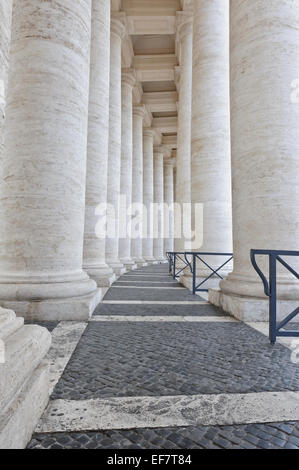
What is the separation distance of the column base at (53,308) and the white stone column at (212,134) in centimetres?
790

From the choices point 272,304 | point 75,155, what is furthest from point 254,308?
point 75,155

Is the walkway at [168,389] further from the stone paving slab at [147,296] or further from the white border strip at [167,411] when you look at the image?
the stone paving slab at [147,296]

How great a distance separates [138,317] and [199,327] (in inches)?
77.4

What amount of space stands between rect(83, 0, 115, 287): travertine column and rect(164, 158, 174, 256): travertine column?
4297cm

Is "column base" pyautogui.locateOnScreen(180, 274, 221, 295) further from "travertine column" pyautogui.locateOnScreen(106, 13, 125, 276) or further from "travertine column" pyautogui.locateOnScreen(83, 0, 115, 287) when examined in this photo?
"travertine column" pyautogui.locateOnScreen(106, 13, 125, 276)

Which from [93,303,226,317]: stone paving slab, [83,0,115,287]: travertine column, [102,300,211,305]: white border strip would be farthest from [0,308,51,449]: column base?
[83,0,115,287]: travertine column

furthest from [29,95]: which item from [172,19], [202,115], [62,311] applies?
[172,19]

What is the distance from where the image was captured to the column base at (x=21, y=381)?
280 cm

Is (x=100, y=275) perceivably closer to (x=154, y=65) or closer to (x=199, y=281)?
(x=199, y=281)

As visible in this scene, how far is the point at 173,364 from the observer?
539cm

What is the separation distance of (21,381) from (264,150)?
842 cm

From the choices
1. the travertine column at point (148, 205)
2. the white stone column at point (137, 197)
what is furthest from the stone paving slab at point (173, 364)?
the travertine column at point (148, 205)

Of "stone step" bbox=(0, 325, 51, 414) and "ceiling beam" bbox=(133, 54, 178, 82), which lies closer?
"stone step" bbox=(0, 325, 51, 414)

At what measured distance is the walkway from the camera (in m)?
3.32
